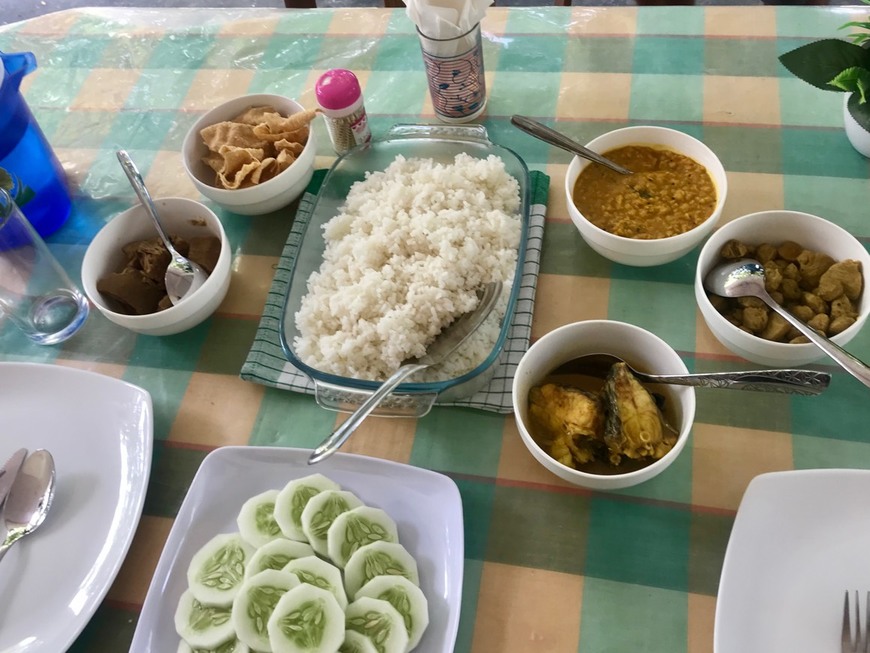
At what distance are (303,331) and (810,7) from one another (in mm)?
1344

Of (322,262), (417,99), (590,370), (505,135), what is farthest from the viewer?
(417,99)

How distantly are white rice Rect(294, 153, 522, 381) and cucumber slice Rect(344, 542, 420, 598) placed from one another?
0.29 m

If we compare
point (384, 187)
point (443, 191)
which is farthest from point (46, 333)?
point (443, 191)

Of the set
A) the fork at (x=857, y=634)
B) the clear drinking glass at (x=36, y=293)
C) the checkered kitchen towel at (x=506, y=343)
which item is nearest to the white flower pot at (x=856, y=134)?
the checkered kitchen towel at (x=506, y=343)

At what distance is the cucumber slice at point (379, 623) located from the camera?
2.71 feet

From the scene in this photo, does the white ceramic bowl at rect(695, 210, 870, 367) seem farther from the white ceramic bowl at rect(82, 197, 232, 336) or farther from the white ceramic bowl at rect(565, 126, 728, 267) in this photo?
the white ceramic bowl at rect(82, 197, 232, 336)

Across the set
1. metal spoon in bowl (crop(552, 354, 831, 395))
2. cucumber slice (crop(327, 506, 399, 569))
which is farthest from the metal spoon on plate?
metal spoon in bowl (crop(552, 354, 831, 395))

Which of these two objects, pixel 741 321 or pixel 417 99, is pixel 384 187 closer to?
pixel 417 99

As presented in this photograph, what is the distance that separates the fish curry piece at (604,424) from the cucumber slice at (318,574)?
1.07 feet

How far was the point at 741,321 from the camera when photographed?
1.04m

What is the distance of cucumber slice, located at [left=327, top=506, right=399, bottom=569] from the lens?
0.90 metres

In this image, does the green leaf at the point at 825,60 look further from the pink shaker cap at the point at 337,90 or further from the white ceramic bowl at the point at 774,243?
the pink shaker cap at the point at 337,90

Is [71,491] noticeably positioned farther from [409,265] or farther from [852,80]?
[852,80]

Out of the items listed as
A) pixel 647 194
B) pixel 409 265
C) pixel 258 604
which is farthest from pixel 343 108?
pixel 258 604
